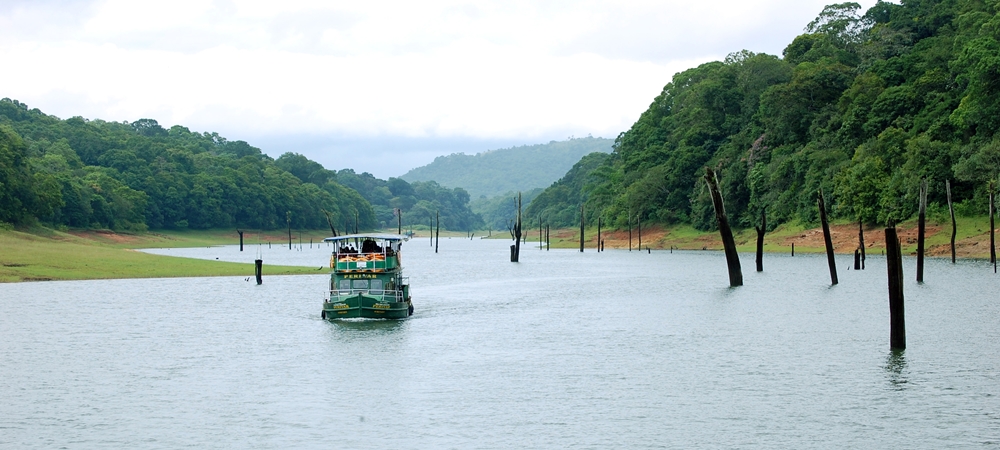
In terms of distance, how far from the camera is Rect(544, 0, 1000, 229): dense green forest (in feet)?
311

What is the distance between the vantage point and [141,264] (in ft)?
257

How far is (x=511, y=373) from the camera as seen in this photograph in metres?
32.8

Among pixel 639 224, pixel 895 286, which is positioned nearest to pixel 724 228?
pixel 895 286

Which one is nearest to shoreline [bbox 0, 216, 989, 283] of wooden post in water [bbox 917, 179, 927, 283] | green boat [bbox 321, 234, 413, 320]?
wooden post in water [bbox 917, 179, 927, 283]

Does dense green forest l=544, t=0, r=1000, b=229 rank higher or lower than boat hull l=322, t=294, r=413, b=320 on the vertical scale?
higher

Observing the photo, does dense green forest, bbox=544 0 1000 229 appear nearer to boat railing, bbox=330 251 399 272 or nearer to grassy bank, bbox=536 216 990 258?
grassy bank, bbox=536 216 990 258

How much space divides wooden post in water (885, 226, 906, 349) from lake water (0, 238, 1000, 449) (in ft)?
2.09

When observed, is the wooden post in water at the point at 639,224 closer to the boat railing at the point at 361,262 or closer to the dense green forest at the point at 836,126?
the dense green forest at the point at 836,126

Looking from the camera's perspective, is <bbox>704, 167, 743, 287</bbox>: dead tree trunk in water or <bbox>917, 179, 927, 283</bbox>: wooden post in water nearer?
<bbox>704, 167, 743, 287</bbox>: dead tree trunk in water

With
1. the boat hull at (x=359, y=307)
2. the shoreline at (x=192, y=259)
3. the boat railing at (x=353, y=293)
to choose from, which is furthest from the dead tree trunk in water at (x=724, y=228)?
the shoreline at (x=192, y=259)

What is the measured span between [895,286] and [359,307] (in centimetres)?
2366

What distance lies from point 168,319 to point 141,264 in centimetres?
3196

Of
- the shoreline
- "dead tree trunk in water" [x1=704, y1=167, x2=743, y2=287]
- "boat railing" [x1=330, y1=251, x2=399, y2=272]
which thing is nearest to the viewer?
"boat railing" [x1=330, y1=251, x2=399, y2=272]

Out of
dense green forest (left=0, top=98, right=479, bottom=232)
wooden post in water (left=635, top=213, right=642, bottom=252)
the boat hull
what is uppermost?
dense green forest (left=0, top=98, right=479, bottom=232)
